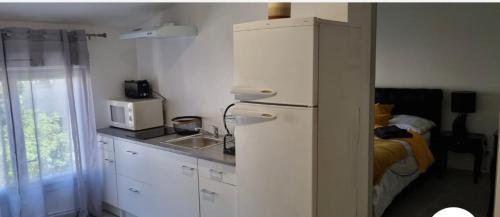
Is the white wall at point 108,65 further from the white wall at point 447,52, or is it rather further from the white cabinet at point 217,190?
the white wall at point 447,52

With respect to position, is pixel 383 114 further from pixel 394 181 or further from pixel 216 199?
pixel 216 199

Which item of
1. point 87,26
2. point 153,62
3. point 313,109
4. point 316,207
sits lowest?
point 316,207

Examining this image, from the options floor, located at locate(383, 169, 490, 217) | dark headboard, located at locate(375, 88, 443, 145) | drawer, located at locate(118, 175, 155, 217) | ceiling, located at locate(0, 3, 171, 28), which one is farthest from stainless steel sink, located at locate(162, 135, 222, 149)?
dark headboard, located at locate(375, 88, 443, 145)

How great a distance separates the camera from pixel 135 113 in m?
3.55

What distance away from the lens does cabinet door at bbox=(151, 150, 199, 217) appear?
9.50 feet

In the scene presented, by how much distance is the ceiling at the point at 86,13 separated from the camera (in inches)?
116

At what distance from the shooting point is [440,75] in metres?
5.03

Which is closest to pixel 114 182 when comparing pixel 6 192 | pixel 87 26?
pixel 6 192

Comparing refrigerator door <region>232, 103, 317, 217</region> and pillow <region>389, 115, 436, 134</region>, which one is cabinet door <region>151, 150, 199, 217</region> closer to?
refrigerator door <region>232, 103, 317, 217</region>

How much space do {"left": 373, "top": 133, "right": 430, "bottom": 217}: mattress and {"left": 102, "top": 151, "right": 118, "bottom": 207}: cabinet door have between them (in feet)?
7.90

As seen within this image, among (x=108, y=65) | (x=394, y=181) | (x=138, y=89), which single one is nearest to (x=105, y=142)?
(x=138, y=89)

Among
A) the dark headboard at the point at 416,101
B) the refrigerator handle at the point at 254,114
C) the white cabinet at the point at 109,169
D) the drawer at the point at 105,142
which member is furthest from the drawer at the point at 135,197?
the dark headboard at the point at 416,101

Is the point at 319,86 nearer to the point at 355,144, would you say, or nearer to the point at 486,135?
the point at 355,144

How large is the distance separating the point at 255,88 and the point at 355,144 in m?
0.77
